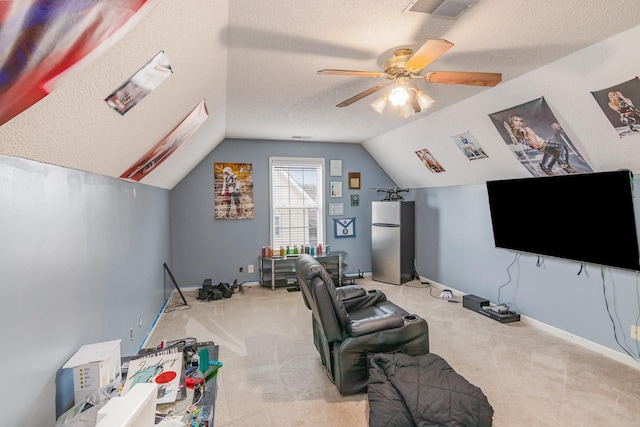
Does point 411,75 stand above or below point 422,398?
above

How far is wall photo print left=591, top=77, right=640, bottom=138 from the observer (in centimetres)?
227

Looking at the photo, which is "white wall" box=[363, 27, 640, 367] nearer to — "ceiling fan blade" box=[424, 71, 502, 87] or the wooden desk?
"ceiling fan blade" box=[424, 71, 502, 87]

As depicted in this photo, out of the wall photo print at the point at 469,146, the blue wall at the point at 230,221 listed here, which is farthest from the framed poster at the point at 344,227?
the wall photo print at the point at 469,146

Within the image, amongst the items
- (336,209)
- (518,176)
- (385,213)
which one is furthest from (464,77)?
(336,209)

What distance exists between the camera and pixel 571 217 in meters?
3.19

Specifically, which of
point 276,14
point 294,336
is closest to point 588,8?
point 276,14

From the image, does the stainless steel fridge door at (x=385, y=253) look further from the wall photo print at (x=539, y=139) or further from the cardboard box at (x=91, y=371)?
the cardboard box at (x=91, y=371)

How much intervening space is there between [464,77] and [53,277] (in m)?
2.54

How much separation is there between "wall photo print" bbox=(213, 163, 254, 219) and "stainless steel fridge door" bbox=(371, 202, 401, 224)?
2126 mm

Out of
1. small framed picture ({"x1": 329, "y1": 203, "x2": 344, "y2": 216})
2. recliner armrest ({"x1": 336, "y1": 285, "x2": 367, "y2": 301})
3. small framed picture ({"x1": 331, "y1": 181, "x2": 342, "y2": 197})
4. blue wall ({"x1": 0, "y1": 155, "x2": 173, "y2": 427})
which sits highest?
small framed picture ({"x1": 331, "y1": 181, "x2": 342, "y2": 197})

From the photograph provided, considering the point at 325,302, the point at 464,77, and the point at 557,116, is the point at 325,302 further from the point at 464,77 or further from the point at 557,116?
the point at 557,116

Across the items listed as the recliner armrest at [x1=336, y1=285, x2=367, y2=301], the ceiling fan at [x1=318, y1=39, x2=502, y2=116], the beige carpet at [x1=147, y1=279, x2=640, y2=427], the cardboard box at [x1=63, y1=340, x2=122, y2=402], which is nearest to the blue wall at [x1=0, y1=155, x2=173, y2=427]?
the cardboard box at [x1=63, y1=340, x2=122, y2=402]

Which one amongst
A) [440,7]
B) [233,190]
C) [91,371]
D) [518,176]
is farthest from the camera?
[233,190]

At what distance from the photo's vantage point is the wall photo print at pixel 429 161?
15.7ft
